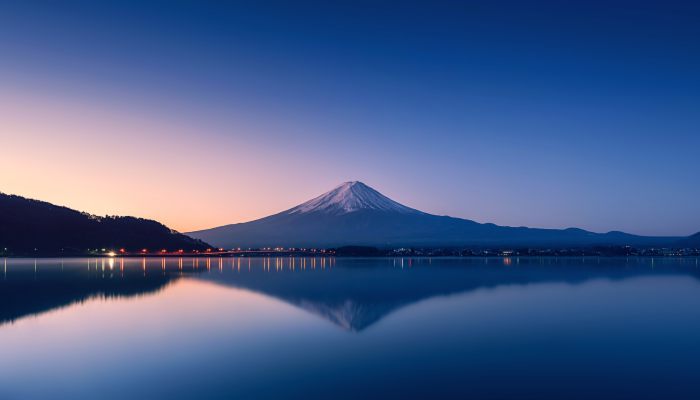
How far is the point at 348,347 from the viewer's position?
12133 millimetres

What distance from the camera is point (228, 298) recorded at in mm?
23359

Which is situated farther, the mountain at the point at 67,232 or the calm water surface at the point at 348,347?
the mountain at the point at 67,232

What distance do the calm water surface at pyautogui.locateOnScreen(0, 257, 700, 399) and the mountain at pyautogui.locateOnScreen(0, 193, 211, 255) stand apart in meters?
74.4

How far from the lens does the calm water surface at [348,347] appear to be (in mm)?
8625

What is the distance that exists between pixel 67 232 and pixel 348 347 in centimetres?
9626

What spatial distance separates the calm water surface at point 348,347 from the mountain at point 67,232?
244 feet

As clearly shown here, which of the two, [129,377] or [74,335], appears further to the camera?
[74,335]

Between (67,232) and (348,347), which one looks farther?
(67,232)

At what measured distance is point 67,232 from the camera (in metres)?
95.7

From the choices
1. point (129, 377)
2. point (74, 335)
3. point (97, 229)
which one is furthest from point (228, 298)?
point (97, 229)

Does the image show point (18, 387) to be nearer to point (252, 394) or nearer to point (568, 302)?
point (252, 394)

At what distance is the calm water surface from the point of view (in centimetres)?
862

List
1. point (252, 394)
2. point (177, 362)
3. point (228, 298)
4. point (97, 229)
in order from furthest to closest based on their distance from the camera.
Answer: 1. point (97, 229)
2. point (228, 298)
3. point (177, 362)
4. point (252, 394)

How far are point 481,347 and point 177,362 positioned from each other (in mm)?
6215
